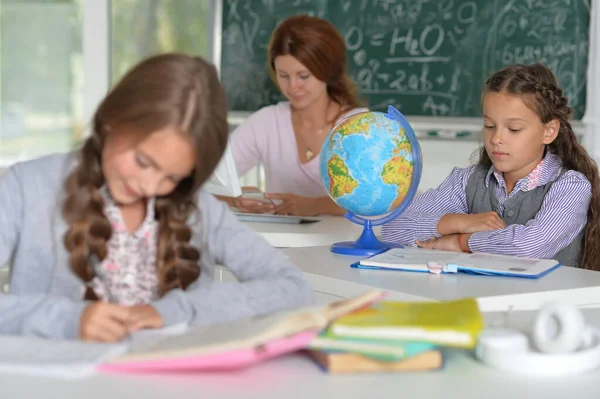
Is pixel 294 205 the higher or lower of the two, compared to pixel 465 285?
lower

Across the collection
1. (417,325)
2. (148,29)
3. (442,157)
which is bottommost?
(442,157)

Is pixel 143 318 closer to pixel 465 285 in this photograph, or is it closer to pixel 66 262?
pixel 66 262

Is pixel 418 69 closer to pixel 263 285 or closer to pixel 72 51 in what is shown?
pixel 72 51

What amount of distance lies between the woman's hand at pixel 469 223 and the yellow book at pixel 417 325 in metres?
1.27

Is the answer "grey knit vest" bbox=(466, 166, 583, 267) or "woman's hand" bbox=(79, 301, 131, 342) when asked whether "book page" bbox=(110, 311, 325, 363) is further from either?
"grey knit vest" bbox=(466, 166, 583, 267)

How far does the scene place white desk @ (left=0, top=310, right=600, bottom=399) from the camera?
1.10m

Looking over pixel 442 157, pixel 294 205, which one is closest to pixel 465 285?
pixel 294 205

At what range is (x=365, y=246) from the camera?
97.0 inches

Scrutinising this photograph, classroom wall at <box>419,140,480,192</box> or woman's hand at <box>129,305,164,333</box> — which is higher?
woman's hand at <box>129,305,164,333</box>

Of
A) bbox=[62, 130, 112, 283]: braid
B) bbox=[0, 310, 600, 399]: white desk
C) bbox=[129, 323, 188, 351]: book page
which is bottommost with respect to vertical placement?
bbox=[129, 323, 188, 351]: book page

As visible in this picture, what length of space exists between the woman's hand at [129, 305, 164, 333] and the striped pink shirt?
4.32 feet

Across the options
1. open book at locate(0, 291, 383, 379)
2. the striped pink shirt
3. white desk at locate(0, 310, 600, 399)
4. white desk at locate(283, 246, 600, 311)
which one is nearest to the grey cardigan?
open book at locate(0, 291, 383, 379)

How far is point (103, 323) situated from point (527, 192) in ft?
5.47

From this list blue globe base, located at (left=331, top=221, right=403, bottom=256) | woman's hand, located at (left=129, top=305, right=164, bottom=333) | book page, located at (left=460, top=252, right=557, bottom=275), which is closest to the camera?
woman's hand, located at (left=129, top=305, right=164, bottom=333)
